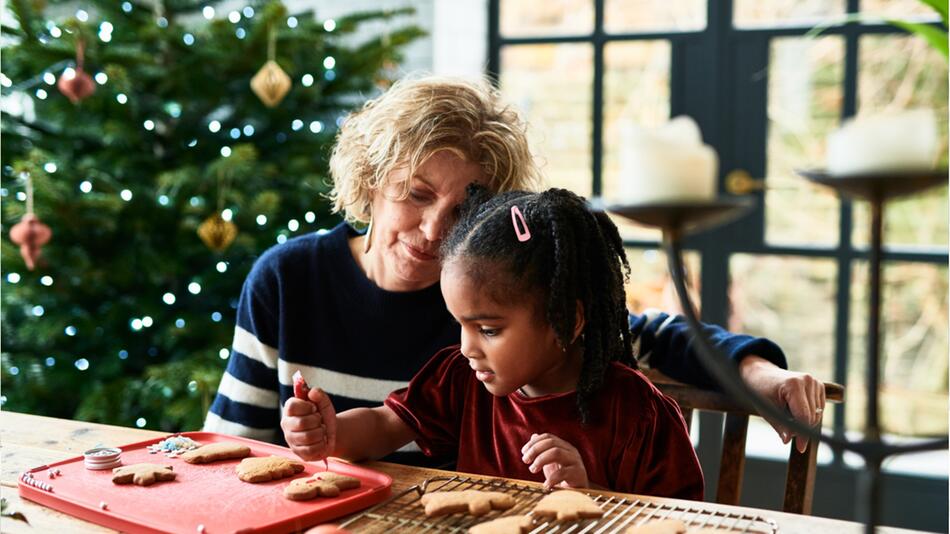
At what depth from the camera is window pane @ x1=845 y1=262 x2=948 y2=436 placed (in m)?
3.15

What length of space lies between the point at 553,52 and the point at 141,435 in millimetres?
2475

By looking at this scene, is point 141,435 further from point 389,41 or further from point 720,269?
point 720,269

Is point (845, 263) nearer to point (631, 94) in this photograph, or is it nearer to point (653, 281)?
point (653, 281)

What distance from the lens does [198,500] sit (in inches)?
46.1

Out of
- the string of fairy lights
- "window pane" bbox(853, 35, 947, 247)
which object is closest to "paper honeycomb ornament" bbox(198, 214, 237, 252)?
the string of fairy lights

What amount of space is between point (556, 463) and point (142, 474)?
1.78 feet

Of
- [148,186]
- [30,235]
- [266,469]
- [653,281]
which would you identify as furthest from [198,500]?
[653,281]

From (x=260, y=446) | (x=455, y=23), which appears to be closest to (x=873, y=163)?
(x=260, y=446)

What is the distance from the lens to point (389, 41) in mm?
3041

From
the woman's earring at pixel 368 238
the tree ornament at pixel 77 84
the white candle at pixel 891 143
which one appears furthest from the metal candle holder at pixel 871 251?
the tree ornament at pixel 77 84

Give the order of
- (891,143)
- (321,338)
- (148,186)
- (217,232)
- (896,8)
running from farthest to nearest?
(896,8) < (148,186) < (217,232) < (321,338) < (891,143)

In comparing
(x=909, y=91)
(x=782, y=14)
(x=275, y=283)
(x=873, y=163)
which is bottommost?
(x=275, y=283)

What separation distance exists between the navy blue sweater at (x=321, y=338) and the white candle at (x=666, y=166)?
3.31ft

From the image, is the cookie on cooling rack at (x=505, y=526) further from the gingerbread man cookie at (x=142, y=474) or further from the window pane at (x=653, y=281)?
the window pane at (x=653, y=281)
